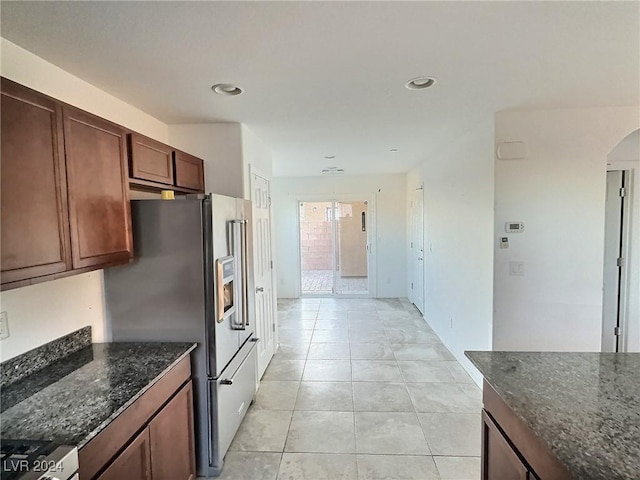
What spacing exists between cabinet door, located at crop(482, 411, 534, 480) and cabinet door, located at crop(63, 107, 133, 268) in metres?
1.98

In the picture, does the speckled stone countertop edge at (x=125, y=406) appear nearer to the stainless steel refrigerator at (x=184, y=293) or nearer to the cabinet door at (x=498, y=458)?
the stainless steel refrigerator at (x=184, y=293)

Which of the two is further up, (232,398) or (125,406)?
(125,406)

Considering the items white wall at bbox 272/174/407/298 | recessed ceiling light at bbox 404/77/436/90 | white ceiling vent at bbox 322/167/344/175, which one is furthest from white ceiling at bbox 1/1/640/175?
white wall at bbox 272/174/407/298

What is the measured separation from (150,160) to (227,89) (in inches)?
26.5

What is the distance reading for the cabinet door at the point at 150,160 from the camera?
6.70 ft

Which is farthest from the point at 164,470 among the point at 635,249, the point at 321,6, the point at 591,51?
the point at 635,249

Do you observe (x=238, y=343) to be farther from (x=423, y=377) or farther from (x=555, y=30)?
(x=555, y=30)

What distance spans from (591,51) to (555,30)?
0.39 meters

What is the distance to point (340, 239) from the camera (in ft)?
23.1

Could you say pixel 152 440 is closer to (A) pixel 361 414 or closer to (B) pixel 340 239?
(A) pixel 361 414

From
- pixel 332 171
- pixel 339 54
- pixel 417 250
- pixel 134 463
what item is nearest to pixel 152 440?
pixel 134 463

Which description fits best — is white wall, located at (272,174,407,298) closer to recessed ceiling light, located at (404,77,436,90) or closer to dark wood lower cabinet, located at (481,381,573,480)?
recessed ceiling light, located at (404,77,436,90)

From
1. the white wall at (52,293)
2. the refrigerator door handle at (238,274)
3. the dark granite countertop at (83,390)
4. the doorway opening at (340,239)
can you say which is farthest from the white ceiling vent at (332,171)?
the dark granite countertop at (83,390)

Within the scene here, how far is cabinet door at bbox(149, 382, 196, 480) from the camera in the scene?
64.7 inches
